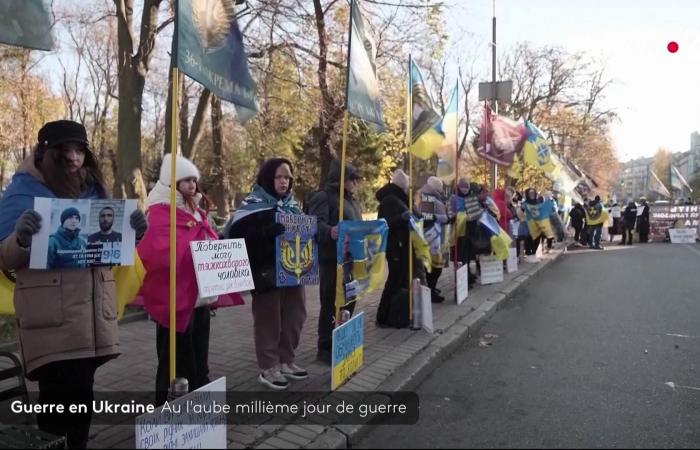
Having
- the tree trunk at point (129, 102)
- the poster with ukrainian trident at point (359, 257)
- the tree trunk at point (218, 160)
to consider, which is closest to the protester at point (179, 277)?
the poster with ukrainian trident at point (359, 257)

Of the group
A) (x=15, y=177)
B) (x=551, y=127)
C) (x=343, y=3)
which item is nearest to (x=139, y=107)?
(x=343, y=3)

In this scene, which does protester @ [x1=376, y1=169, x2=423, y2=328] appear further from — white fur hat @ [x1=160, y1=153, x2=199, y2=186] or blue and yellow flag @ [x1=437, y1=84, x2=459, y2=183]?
white fur hat @ [x1=160, y1=153, x2=199, y2=186]

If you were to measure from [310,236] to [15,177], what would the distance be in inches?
89.5

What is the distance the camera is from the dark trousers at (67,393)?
2713 mm

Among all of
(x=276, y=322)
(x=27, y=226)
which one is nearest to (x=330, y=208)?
(x=276, y=322)

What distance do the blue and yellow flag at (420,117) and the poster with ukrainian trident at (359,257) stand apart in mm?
1586

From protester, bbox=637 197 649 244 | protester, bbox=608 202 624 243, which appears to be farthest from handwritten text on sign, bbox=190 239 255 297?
protester, bbox=608 202 624 243

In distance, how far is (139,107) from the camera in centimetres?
1004

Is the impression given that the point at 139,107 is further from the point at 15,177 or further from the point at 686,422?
the point at 686,422

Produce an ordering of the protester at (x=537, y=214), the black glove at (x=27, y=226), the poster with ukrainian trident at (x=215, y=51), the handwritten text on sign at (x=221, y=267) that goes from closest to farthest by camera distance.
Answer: the black glove at (x=27, y=226) → the poster with ukrainian trident at (x=215, y=51) → the handwritten text on sign at (x=221, y=267) → the protester at (x=537, y=214)

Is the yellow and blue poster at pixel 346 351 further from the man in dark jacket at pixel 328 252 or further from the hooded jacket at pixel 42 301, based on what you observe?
the hooded jacket at pixel 42 301

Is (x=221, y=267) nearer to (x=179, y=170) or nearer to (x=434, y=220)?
(x=179, y=170)

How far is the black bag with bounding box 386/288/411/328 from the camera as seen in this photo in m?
6.11

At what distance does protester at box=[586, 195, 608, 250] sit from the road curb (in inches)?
436
